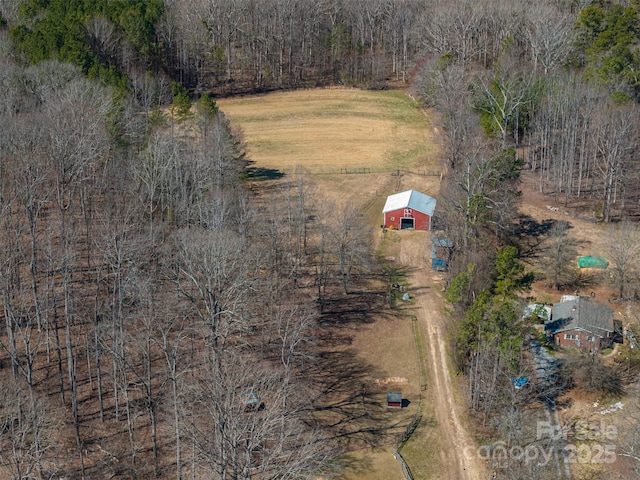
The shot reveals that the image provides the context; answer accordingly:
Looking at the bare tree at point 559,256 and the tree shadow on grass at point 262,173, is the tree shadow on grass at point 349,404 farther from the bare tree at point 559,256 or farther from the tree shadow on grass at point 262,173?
the tree shadow on grass at point 262,173

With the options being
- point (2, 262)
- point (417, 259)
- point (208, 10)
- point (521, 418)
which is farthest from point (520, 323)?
point (208, 10)

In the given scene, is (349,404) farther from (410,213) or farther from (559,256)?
(410,213)

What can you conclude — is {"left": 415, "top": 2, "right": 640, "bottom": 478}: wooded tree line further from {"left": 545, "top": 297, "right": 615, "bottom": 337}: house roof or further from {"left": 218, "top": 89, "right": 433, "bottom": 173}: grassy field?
{"left": 218, "top": 89, "right": 433, "bottom": 173}: grassy field

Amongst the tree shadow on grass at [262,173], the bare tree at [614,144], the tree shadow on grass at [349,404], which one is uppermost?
the bare tree at [614,144]

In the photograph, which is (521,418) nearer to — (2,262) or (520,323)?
(520,323)

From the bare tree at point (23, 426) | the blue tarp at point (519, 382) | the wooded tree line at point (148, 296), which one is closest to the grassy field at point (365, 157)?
the wooded tree line at point (148, 296)

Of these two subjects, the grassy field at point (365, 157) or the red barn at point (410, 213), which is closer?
the grassy field at point (365, 157)

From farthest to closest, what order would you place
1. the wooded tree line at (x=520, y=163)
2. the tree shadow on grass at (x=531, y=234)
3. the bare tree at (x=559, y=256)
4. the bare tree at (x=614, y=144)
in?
the bare tree at (x=614, y=144)
the tree shadow on grass at (x=531, y=234)
the bare tree at (x=559, y=256)
the wooded tree line at (x=520, y=163)
